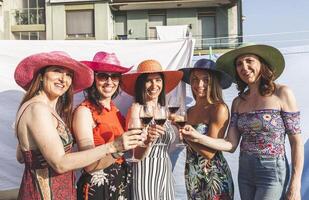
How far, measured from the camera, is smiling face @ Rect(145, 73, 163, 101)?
3.47 m

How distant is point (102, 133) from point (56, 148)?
0.69 metres

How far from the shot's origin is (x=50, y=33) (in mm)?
25688

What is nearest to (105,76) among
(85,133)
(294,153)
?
(85,133)

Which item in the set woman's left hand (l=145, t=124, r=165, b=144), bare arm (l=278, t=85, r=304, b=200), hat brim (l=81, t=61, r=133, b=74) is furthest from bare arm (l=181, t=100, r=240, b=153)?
hat brim (l=81, t=61, r=133, b=74)

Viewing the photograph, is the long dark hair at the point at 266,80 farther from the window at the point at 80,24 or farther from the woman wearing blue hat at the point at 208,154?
the window at the point at 80,24

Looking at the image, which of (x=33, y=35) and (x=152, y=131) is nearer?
(x=152, y=131)

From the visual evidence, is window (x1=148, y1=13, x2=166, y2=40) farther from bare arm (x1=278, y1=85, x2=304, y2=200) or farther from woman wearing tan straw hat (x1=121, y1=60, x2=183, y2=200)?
bare arm (x1=278, y1=85, x2=304, y2=200)

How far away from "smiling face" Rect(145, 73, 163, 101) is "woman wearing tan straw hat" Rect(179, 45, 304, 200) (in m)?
0.60

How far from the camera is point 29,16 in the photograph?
27.2 m

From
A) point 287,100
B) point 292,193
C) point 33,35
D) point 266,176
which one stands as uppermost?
point 33,35

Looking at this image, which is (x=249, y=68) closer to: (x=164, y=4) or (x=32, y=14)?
(x=164, y=4)

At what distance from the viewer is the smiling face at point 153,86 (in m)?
3.47

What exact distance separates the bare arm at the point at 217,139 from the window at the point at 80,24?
23.1m

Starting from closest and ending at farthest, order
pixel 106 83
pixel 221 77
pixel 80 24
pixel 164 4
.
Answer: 1. pixel 106 83
2. pixel 221 77
3. pixel 80 24
4. pixel 164 4
